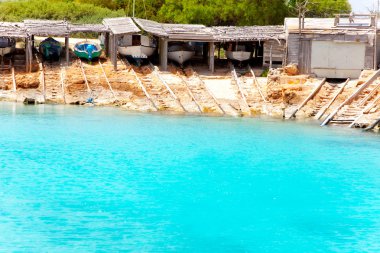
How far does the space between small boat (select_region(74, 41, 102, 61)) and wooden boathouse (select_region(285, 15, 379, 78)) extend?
42.0 ft

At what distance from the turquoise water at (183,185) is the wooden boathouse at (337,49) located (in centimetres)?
715

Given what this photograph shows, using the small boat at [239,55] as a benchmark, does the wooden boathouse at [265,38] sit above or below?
above

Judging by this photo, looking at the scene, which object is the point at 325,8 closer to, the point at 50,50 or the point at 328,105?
the point at 328,105

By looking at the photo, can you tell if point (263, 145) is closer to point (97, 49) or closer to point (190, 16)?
point (97, 49)

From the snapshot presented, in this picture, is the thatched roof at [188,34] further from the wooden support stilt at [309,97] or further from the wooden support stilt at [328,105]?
the wooden support stilt at [328,105]

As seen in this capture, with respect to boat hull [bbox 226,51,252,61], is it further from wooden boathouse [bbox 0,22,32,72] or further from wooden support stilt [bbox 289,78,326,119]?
wooden boathouse [bbox 0,22,32,72]

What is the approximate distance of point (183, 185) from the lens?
25.6 meters

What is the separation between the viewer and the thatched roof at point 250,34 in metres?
47.1

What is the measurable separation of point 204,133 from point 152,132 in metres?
2.50

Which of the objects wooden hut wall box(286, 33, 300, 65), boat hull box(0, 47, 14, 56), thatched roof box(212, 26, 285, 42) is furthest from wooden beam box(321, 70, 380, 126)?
boat hull box(0, 47, 14, 56)

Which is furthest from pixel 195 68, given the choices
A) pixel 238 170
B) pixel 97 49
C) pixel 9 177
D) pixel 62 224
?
pixel 62 224

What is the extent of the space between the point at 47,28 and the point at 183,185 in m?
25.2

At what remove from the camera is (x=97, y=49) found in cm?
4884

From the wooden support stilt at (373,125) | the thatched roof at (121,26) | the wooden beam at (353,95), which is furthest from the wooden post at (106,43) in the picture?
the wooden support stilt at (373,125)
